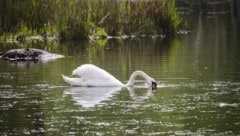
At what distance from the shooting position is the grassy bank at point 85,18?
39312 millimetres

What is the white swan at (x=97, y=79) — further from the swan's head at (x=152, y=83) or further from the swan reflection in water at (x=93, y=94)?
the swan reflection in water at (x=93, y=94)

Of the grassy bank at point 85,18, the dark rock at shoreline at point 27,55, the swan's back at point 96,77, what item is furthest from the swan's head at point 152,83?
the grassy bank at point 85,18

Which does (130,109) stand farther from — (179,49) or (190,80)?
(179,49)

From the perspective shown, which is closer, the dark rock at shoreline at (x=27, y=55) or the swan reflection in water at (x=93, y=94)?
the swan reflection in water at (x=93, y=94)

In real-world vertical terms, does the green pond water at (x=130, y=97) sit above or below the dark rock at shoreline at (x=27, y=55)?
below

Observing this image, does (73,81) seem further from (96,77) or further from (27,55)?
(27,55)

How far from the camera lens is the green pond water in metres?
15.5

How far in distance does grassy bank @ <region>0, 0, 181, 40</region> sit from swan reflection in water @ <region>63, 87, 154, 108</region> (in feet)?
58.6

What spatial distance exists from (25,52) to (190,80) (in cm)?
1005

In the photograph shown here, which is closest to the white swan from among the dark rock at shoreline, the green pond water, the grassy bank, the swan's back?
the swan's back

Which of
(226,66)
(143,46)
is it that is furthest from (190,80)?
(143,46)

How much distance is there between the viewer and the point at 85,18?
39594 millimetres

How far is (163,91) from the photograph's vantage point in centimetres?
2041

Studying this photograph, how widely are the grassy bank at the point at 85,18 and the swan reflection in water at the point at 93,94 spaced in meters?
17.8
